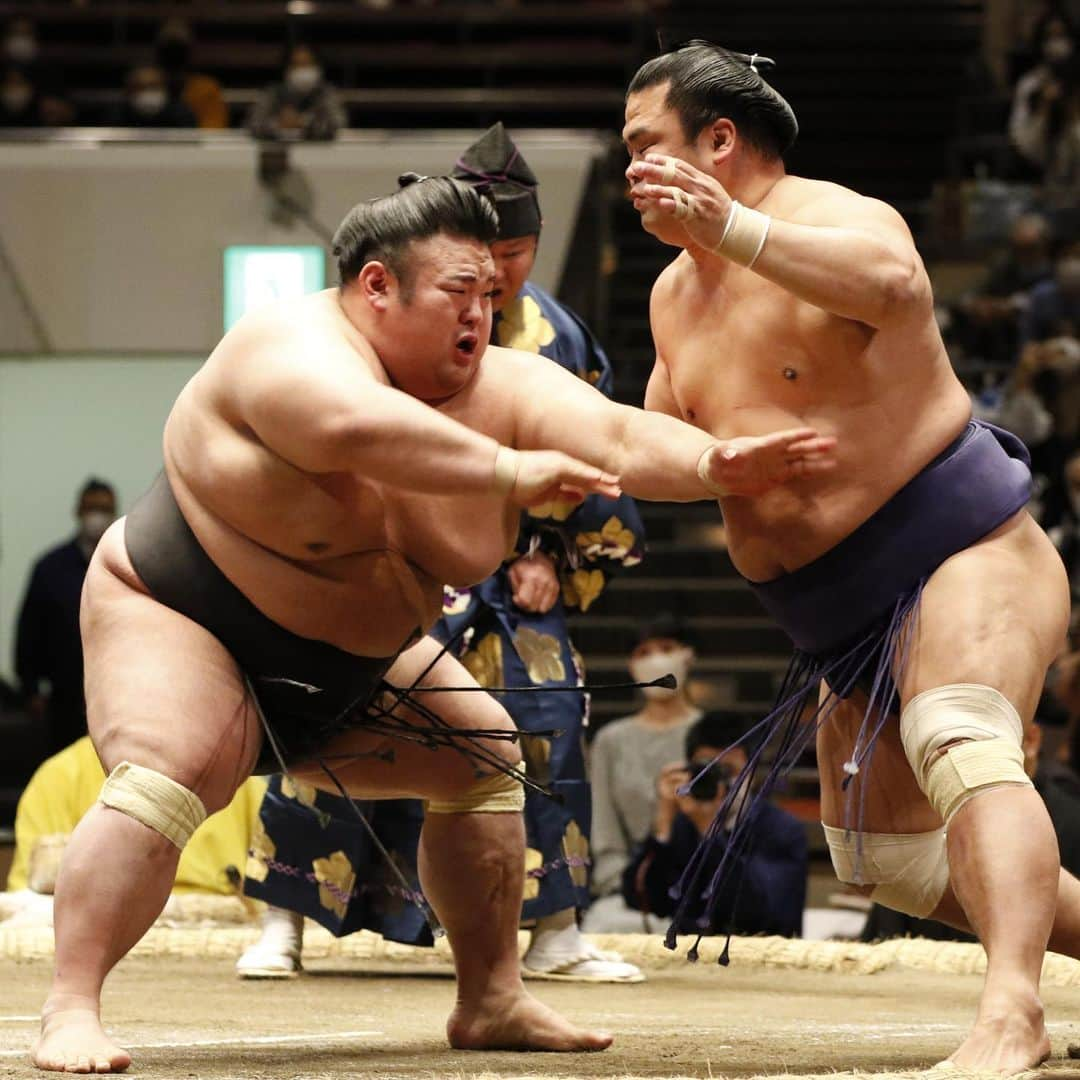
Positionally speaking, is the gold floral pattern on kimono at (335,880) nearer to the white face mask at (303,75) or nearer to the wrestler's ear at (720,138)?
the wrestler's ear at (720,138)

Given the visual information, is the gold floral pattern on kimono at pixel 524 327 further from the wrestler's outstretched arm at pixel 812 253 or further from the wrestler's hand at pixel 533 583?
the wrestler's outstretched arm at pixel 812 253

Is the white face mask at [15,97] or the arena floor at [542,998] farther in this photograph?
the white face mask at [15,97]

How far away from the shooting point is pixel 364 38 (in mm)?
9562

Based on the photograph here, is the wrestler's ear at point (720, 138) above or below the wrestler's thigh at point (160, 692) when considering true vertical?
above

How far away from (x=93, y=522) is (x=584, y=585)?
12.5 feet

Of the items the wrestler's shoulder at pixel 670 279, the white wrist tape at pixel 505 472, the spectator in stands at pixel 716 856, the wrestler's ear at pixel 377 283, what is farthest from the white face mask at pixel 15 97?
the white wrist tape at pixel 505 472

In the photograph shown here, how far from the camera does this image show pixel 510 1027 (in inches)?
90.9

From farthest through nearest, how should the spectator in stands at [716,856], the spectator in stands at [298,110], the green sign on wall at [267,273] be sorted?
the spectator in stands at [298,110]
the green sign on wall at [267,273]
the spectator in stands at [716,856]

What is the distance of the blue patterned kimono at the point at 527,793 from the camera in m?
3.16

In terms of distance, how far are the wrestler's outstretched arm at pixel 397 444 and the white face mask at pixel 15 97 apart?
7.10 meters

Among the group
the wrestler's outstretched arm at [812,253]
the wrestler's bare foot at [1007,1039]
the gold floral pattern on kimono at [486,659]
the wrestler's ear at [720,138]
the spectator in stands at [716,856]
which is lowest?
the spectator in stands at [716,856]

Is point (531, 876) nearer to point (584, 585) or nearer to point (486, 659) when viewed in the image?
point (486, 659)

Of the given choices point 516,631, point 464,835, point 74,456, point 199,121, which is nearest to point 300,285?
point 74,456

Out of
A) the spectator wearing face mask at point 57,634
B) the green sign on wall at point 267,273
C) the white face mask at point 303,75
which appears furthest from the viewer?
the white face mask at point 303,75
